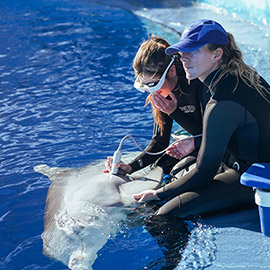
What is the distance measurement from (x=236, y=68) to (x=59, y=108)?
11.2 ft

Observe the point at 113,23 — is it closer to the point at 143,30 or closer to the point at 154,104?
the point at 143,30

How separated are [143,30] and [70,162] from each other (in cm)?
530

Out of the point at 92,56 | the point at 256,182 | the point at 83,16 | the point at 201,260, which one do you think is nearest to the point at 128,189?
the point at 201,260

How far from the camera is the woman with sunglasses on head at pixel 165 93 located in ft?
10.3

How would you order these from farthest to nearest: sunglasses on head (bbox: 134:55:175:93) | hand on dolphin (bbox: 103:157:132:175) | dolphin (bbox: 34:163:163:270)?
1. hand on dolphin (bbox: 103:157:132:175)
2. sunglasses on head (bbox: 134:55:175:93)
3. dolphin (bbox: 34:163:163:270)

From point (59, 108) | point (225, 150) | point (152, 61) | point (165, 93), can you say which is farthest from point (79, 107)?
point (225, 150)

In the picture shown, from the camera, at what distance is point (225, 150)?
8.80 ft

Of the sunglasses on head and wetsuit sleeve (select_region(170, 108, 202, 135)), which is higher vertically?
the sunglasses on head

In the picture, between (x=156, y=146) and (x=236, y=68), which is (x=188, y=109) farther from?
(x=236, y=68)

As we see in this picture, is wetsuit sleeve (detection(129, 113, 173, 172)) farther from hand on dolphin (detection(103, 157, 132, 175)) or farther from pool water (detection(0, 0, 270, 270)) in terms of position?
pool water (detection(0, 0, 270, 270))

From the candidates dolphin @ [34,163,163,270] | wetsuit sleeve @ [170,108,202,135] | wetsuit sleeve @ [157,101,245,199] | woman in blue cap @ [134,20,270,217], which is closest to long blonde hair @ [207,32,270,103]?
woman in blue cap @ [134,20,270,217]

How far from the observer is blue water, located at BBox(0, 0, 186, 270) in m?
3.16

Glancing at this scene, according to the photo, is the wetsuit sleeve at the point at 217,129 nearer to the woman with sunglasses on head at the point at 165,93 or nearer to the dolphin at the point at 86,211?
the woman with sunglasses on head at the point at 165,93

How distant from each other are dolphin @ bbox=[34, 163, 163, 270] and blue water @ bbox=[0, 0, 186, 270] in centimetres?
8
